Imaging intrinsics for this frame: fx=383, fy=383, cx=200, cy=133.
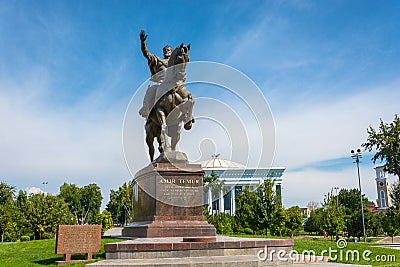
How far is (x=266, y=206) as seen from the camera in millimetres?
30344

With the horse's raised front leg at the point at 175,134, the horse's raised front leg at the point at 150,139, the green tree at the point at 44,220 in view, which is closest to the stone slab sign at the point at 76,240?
the horse's raised front leg at the point at 175,134

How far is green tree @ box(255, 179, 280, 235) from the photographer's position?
30000 mm

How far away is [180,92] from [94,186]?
271 ft

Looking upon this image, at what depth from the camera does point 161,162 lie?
12.3 meters

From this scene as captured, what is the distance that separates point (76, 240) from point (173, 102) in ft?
19.0

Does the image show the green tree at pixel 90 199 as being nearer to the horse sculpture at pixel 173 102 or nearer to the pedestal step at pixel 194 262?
the horse sculpture at pixel 173 102

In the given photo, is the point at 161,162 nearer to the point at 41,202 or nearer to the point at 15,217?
the point at 41,202

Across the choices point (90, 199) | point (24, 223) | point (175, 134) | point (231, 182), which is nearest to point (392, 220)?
point (231, 182)

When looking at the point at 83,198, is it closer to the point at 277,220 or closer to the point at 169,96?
the point at 277,220

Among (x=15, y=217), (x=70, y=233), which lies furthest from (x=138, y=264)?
(x=15, y=217)

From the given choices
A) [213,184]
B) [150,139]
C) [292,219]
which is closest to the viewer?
[150,139]

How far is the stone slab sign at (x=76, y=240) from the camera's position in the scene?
29.7ft

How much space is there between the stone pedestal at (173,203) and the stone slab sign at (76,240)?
Answer: 199 centimetres

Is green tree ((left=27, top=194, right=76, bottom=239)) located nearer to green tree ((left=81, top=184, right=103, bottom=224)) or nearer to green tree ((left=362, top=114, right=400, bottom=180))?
green tree ((left=362, top=114, right=400, bottom=180))
